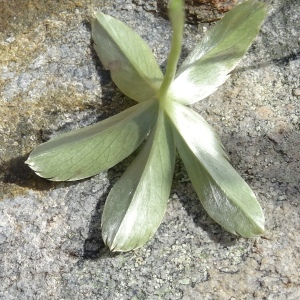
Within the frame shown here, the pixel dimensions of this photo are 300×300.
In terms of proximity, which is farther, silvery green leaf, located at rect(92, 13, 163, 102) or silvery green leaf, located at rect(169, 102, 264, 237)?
silvery green leaf, located at rect(92, 13, 163, 102)

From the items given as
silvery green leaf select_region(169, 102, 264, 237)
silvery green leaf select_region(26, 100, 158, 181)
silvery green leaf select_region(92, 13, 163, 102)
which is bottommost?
silvery green leaf select_region(169, 102, 264, 237)

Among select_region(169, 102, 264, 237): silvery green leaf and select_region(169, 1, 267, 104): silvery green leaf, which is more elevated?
select_region(169, 1, 267, 104): silvery green leaf

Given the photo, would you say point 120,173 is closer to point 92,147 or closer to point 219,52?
point 92,147

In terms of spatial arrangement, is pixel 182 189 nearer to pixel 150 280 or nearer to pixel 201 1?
pixel 150 280

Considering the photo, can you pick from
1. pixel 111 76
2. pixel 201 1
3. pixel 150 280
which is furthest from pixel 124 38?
pixel 150 280
